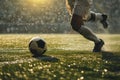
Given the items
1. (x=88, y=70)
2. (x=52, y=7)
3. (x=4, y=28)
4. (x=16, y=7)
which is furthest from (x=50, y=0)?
(x=88, y=70)

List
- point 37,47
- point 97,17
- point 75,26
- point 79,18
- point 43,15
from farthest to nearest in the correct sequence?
point 43,15, point 97,17, point 75,26, point 79,18, point 37,47

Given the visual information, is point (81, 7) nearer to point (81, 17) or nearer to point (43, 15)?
point (81, 17)

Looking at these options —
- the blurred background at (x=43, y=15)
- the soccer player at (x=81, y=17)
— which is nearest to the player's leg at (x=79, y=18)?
the soccer player at (x=81, y=17)

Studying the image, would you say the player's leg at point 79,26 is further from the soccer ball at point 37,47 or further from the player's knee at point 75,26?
the soccer ball at point 37,47

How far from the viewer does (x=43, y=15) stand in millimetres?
69875

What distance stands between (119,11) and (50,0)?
13741mm

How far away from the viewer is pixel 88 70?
747 centimetres

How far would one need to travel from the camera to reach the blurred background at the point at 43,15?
217 feet

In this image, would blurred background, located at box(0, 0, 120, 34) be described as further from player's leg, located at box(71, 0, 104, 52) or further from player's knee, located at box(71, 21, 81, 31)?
player's knee, located at box(71, 21, 81, 31)

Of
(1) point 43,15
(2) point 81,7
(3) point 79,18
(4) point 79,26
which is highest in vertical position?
(2) point 81,7

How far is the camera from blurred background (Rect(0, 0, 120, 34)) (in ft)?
217

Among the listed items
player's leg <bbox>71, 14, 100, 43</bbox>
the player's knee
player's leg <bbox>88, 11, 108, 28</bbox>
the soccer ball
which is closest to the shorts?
player's leg <bbox>71, 14, 100, 43</bbox>

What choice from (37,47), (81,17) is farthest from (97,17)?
(37,47)

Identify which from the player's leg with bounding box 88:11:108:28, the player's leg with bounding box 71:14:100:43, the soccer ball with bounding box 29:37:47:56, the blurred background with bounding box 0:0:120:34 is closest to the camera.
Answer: the soccer ball with bounding box 29:37:47:56
